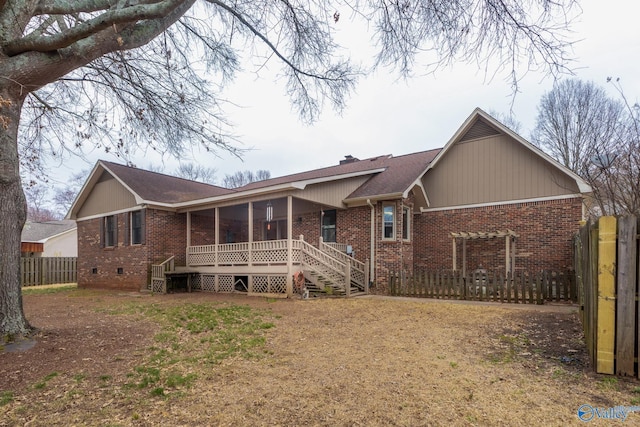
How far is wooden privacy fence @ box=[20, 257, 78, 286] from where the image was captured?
20.2 meters

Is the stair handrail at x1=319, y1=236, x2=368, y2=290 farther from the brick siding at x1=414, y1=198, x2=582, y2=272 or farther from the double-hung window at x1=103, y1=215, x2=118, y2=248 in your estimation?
the double-hung window at x1=103, y1=215, x2=118, y2=248

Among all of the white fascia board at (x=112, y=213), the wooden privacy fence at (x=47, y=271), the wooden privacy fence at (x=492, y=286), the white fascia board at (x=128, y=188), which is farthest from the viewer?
the wooden privacy fence at (x=47, y=271)

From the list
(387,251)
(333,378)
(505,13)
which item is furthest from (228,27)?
(387,251)

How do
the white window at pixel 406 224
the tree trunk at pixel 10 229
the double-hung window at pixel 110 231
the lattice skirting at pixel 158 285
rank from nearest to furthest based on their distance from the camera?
the tree trunk at pixel 10 229 < the lattice skirting at pixel 158 285 < the white window at pixel 406 224 < the double-hung window at pixel 110 231

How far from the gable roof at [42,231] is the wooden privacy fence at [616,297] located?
31.8 m

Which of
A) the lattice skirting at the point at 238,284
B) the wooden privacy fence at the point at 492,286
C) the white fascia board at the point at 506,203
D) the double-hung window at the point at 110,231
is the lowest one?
the lattice skirting at the point at 238,284

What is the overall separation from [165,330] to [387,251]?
8922 mm

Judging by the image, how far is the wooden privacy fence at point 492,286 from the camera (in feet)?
33.3

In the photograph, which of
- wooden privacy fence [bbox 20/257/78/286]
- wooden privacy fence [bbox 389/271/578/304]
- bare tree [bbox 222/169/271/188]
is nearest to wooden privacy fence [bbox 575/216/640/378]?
wooden privacy fence [bbox 389/271/578/304]

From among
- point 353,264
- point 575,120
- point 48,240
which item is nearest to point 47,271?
point 48,240

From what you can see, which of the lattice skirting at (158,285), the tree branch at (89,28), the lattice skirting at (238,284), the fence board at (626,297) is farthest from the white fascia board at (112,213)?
the fence board at (626,297)

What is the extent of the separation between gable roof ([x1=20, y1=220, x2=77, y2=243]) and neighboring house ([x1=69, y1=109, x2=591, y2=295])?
13.0 m

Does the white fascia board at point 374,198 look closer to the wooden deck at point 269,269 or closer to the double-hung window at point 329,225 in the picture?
the double-hung window at point 329,225

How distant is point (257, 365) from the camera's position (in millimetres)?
4684
